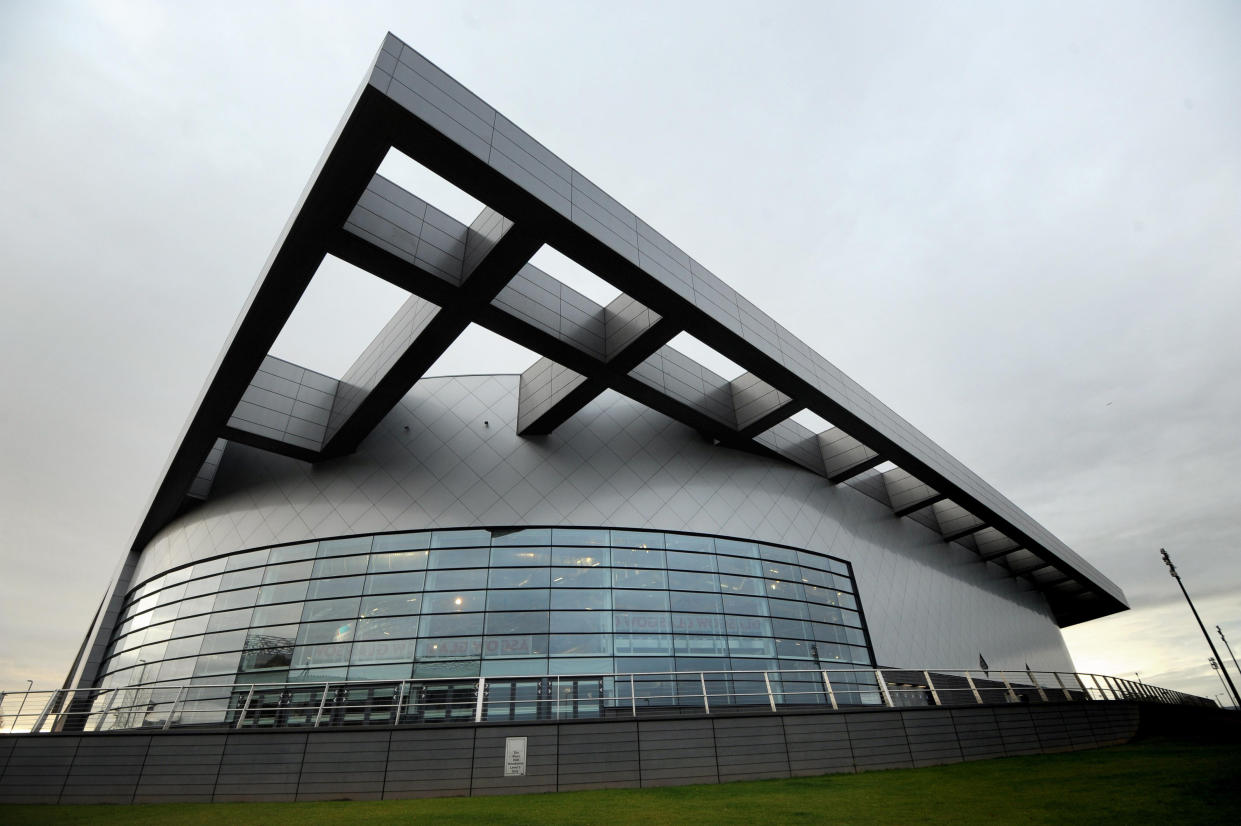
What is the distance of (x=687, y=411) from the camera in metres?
22.3

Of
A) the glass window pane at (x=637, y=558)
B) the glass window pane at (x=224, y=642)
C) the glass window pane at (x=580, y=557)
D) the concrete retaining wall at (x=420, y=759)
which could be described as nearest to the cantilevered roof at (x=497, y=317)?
the glass window pane at (x=580, y=557)

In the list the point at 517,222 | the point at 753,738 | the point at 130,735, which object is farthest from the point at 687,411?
the point at 130,735

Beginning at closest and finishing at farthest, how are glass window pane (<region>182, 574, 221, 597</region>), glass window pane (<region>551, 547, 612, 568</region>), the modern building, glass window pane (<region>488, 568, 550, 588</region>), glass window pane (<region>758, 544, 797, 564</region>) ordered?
the modern building → glass window pane (<region>488, 568, 550, 588</region>) → glass window pane (<region>551, 547, 612, 568</region>) → glass window pane (<region>182, 574, 221, 597</region>) → glass window pane (<region>758, 544, 797, 564</region>)

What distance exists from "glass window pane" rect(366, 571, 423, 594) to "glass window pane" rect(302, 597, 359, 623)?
685 millimetres

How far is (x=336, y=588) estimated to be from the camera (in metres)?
20.9

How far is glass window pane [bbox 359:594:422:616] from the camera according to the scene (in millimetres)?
20281

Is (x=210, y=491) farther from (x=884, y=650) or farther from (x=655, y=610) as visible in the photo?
(x=884, y=650)

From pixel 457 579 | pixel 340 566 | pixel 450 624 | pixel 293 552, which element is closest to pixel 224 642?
pixel 293 552

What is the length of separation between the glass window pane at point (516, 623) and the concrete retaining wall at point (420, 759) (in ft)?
26.8

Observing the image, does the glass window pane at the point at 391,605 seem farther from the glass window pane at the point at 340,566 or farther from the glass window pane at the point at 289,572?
the glass window pane at the point at 289,572

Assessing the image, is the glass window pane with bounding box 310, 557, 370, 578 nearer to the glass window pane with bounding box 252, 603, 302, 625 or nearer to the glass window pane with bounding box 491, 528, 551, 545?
the glass window pane with bounding box 252, 603, 302, 625

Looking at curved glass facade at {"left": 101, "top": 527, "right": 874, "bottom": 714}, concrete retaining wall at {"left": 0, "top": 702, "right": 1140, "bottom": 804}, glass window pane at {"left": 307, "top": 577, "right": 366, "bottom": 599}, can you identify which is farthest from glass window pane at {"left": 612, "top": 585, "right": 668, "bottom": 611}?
concrete retaining wall at {"left": 0, "top": 702, "right": 1140, "bottom": 804}

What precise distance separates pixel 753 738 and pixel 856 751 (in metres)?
2.28

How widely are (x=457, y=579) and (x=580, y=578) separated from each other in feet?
13.1
